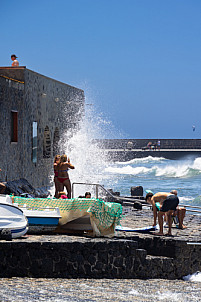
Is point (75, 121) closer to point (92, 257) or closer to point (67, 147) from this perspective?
point (67, 147)

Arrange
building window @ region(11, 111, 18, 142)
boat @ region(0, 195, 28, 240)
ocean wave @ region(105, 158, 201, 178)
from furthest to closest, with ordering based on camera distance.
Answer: ocean wave @ region(105, 158, 201, 178) < building window @ region(11, 111, 18, 142) < boat @ region(0, 195, 28, 240)

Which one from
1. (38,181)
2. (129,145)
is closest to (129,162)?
(129,145)

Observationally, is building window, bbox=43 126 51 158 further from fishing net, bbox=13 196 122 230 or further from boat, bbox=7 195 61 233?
boat, bbox=7 195 61 233

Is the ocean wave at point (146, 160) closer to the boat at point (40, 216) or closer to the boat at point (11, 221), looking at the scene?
the boat at point (40, 216)

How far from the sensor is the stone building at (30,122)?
17.7 meters

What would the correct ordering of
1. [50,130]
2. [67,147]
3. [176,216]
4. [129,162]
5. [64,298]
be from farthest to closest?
[129,162], [67,147], [50,130], [176,216], [64,298]

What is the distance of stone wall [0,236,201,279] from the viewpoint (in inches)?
356

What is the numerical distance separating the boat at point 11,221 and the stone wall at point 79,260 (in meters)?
0.21

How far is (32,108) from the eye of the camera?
20359mm

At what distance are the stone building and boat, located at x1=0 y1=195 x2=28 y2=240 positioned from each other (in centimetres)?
798

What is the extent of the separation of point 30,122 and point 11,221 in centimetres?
1134

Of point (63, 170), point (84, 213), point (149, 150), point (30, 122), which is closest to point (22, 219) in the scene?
point (84, 213)

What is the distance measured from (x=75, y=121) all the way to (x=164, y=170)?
4038 cm

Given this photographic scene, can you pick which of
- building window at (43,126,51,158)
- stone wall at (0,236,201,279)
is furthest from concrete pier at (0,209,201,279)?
building window at (43,126,51,158)
